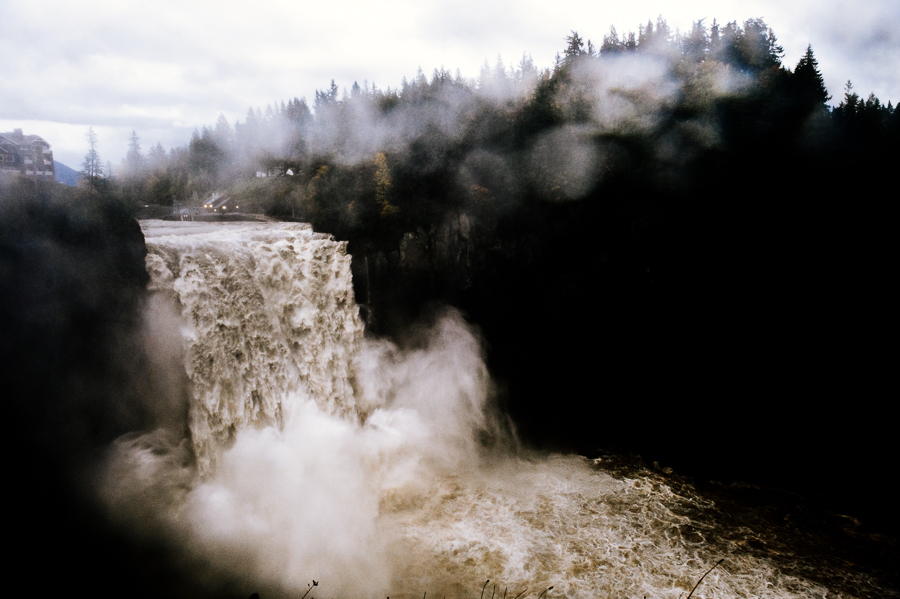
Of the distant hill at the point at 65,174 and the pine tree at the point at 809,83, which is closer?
the distant hill at the point at 65,174

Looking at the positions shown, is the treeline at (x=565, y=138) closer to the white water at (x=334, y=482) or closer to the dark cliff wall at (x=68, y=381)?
the white water at (x=334, y=482)

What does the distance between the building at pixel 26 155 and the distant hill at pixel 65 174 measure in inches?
6.3

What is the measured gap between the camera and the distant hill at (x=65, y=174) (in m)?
10.2

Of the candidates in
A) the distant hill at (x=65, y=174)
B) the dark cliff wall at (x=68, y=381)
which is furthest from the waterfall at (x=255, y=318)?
the distant hill at (x=65, y=174)

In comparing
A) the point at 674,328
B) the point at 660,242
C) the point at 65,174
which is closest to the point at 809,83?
the point at 660,242

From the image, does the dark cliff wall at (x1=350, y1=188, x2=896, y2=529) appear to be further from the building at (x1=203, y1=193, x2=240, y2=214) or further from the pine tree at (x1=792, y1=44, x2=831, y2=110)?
the building at (x1=203, y1=193, x2=240, y2=214)

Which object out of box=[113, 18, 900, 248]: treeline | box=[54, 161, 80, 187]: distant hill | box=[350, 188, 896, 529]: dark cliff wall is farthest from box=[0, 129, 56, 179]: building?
box=[350, 188, 896, 529]: dark cliff wall

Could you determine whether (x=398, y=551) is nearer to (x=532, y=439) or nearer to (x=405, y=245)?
(x=532, y=439)

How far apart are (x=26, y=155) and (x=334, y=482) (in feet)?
34.6

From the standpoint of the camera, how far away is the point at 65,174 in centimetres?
1073

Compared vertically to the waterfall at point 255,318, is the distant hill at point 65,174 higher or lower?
higher

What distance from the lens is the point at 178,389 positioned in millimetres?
11336

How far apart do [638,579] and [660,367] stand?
8.48m

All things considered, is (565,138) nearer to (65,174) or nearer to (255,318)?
(255,318)
